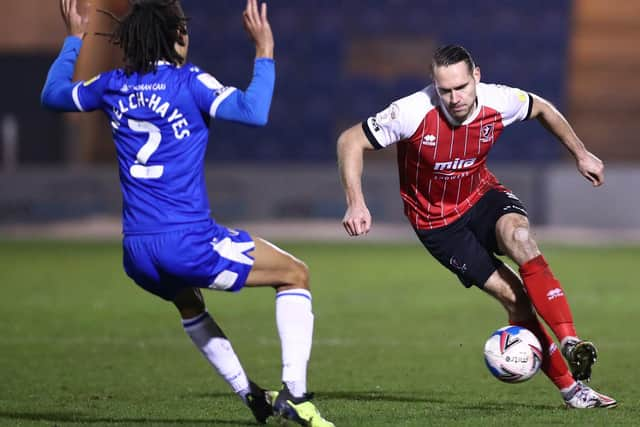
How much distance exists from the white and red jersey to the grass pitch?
1.07 m

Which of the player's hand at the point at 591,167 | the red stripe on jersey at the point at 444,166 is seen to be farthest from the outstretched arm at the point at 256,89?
the player's hand at the point at 591,167

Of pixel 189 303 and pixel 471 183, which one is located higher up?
pixel 471 183

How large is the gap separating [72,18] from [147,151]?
0.97m

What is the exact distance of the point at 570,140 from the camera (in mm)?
6273

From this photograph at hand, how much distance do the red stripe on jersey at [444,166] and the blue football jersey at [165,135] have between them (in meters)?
1.34

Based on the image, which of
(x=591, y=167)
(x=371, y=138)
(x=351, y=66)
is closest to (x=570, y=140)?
(x=591, y=167)

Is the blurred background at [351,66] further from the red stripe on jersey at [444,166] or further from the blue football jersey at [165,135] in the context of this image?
the blue football jersey at [165,135]

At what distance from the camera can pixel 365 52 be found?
80.1ft

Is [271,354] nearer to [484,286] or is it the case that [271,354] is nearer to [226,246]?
[484,286]

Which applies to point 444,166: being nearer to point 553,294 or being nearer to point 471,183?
point 471,183

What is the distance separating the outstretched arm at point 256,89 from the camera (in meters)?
4.91

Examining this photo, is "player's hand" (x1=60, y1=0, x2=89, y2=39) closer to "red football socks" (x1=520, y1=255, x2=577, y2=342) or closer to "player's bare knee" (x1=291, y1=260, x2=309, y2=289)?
"player's bare knee" (x1=291, y1=260, x2=309, y2=289)

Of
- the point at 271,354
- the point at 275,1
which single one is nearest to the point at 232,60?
the point at 275,1

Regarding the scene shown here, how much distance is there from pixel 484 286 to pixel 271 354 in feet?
9.16
